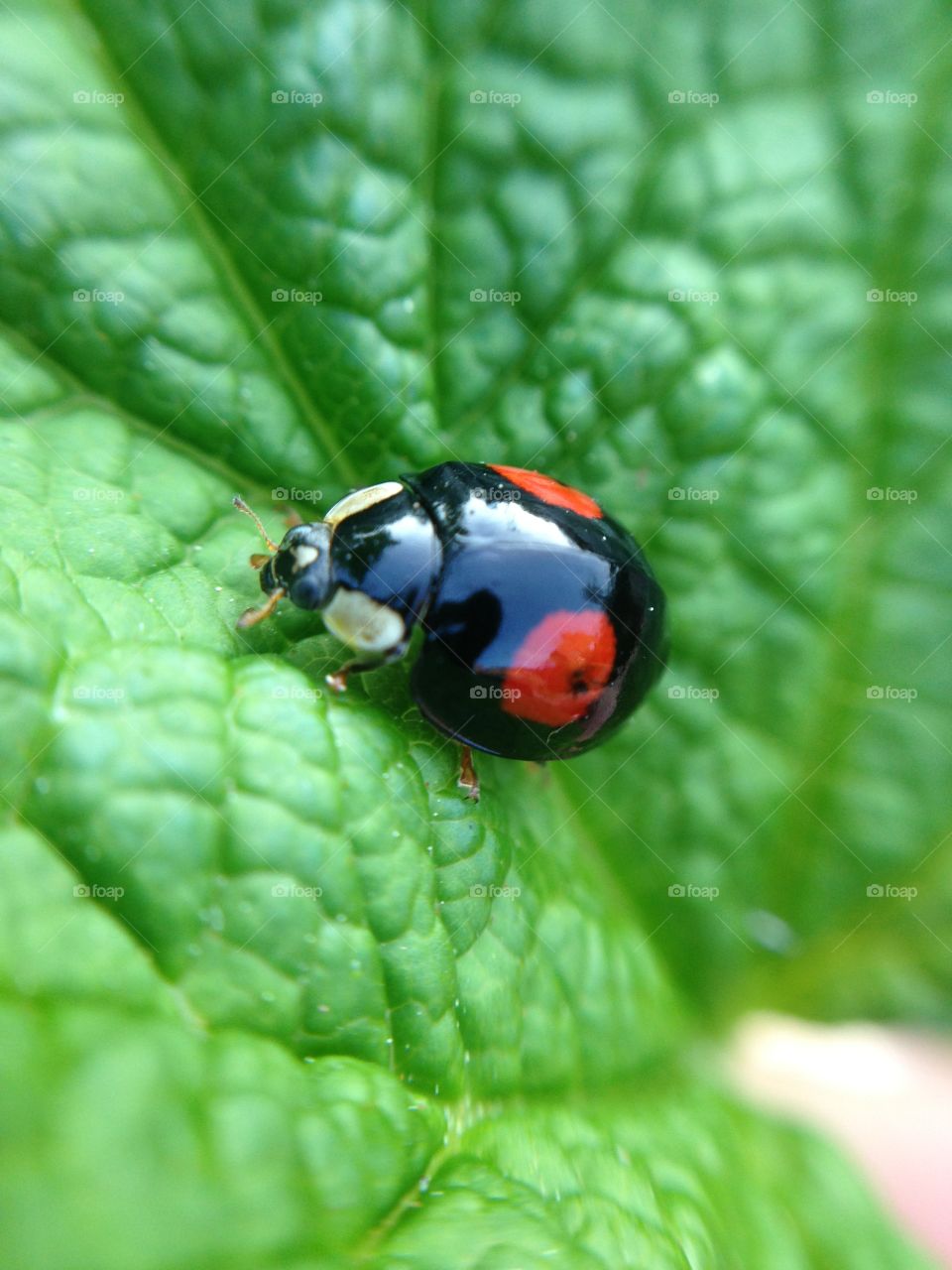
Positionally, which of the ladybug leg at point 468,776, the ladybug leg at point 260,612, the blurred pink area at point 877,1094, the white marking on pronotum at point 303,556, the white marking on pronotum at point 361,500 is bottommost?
the blurred pink area at point 877,1094

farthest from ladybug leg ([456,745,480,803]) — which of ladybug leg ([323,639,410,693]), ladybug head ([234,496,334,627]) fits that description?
ladybug head ([234,496,334,627])

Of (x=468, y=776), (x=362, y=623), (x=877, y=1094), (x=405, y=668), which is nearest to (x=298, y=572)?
(x=362, y=623)

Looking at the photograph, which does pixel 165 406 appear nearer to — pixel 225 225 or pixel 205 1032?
pixel 225 225

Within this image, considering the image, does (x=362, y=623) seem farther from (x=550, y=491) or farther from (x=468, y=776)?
(x=550, y=491)

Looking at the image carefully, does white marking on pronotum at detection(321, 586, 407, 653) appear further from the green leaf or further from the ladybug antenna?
the ladybug antenna

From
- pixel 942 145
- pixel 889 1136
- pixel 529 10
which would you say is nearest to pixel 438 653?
pixel 529 10

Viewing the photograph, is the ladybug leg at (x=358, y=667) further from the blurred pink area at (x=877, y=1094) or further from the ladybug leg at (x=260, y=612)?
the blurred pink area at (x=877, y=1094)

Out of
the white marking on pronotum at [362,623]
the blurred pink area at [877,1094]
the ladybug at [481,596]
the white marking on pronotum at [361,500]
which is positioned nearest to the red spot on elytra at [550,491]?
the ladybug at [481,596]
